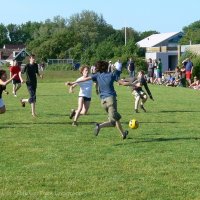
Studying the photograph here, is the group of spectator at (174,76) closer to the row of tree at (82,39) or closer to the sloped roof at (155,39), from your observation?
the row of tree at (82,39)

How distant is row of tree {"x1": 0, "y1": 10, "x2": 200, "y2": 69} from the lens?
72.9 meters

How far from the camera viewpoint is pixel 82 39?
373 ft

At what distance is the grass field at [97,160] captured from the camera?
7535 millimetres

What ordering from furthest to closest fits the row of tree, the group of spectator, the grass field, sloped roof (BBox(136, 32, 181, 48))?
sloped roof (BBox(136, 32, 181, 48))
the row of tree
the group of spectator
the grass field

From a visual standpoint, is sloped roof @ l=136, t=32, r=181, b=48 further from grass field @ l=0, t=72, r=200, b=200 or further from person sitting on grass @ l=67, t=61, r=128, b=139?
person sitting on grass @ l=67, t=61, r=128, b=139

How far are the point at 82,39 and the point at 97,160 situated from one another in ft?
344

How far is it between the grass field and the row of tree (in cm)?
5010

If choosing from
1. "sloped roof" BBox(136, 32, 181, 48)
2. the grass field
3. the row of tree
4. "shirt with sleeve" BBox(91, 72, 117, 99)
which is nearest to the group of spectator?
the grass field

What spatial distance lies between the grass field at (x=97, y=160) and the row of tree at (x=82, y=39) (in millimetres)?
50100

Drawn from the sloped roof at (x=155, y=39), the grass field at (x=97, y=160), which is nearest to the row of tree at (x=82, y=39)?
the sloped roof at (x=155, y=39)

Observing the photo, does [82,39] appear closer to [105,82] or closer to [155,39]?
[155,39]

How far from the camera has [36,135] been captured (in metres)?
13.0

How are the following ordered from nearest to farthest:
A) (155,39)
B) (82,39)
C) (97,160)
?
1. (97,160)
2. (82,39)
3. (155,39)

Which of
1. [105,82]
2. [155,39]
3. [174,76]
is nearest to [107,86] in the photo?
[105,82]
